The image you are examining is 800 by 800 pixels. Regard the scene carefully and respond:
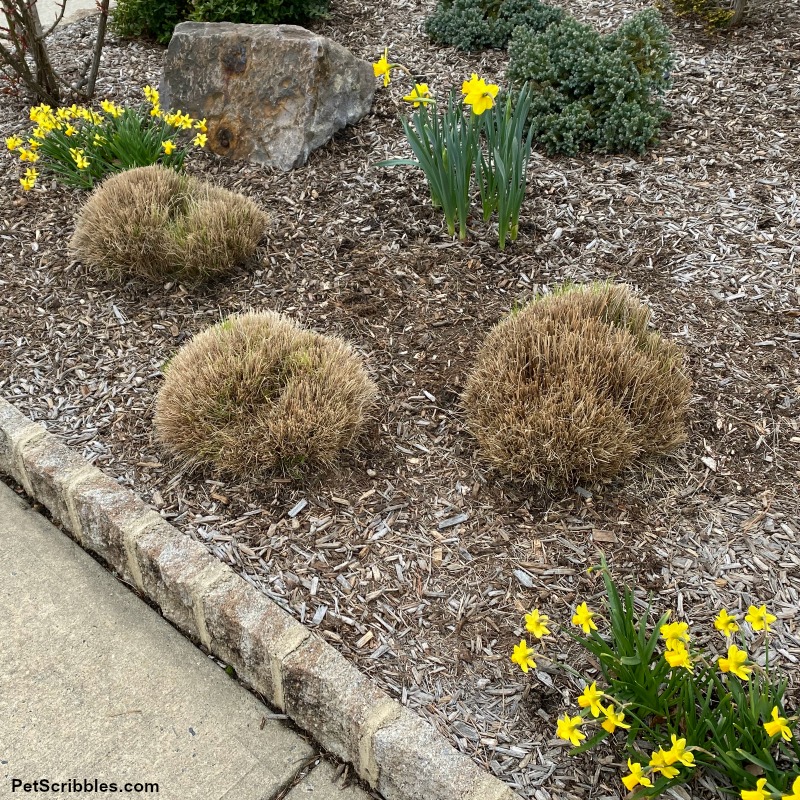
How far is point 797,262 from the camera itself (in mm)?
3721

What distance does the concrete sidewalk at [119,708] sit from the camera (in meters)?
2.38

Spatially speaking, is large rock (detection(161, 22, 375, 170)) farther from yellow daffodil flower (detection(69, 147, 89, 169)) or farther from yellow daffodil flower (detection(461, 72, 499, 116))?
yellow daffodil flower (detection(461, 72, 499, 116))

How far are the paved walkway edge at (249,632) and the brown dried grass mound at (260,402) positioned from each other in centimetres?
34

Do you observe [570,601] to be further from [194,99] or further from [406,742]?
[194,99]

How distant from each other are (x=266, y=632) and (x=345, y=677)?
1.00 feet

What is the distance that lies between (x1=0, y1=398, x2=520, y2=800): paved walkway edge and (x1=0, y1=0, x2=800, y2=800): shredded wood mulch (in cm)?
8

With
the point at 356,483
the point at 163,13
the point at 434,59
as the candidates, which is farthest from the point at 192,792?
the point at 163,13

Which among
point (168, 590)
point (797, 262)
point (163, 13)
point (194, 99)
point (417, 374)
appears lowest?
point (168, 590)

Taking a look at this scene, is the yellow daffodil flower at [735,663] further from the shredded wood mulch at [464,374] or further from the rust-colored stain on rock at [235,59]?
the rust-colored stain on rock at [235,59]

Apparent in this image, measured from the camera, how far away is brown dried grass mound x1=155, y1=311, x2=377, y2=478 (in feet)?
9.62

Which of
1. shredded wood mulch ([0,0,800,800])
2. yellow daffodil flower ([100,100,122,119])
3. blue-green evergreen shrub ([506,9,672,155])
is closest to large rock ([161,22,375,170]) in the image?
shredded wood mulch ([0,0,800,800])

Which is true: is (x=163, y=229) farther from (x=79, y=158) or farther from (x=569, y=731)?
(x=569, y=731)

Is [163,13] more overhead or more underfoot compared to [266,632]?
more overhead

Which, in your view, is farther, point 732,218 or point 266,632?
point 732,218
